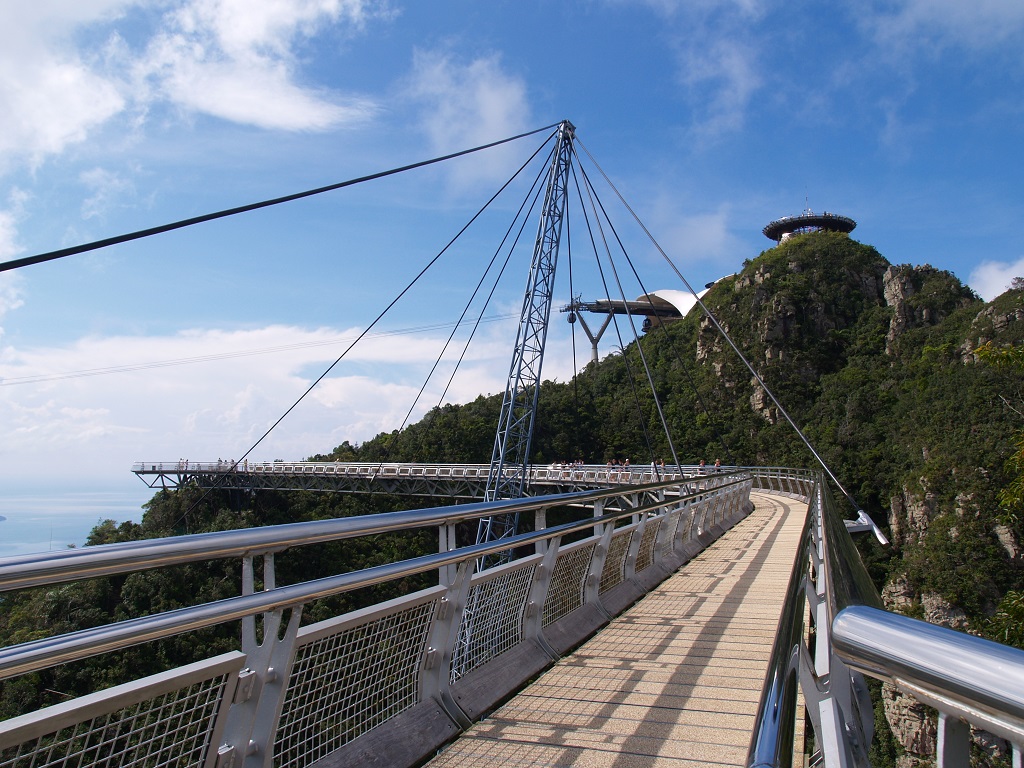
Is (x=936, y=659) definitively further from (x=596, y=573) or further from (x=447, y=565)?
(x=596, y=573)

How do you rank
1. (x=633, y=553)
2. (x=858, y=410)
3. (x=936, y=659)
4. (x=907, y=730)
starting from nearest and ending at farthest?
1. (x=936, y=659)
2. (x=633, y=553)
3. (x=907, y=730)
4. (x=858, y=410)

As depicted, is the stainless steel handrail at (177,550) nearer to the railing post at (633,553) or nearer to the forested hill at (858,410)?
the railing post at (633,553)

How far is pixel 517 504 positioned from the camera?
506cm

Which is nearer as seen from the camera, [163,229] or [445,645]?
[445,645]

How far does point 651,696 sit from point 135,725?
121 inches

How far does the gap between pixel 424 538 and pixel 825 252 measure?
72.0 metres

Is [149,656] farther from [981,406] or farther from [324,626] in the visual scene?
[981,406]

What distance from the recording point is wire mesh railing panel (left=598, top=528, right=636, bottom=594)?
7797 millimetres

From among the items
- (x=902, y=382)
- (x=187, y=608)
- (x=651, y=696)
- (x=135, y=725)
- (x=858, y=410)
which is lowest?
(x=651, y=696)

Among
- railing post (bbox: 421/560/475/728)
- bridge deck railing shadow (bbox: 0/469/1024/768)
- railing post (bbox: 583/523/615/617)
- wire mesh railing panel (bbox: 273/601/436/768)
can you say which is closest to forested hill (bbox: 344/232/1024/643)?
railing post (bbox: 583/523/615/617)

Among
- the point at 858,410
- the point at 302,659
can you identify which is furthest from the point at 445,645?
the point at 858,410

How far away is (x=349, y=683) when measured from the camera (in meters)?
3.54

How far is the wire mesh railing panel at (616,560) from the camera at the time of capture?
25.6 feet

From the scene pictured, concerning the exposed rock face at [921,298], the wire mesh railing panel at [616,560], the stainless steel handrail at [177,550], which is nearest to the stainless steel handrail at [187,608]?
the stainless steel handrail at [177,550]
